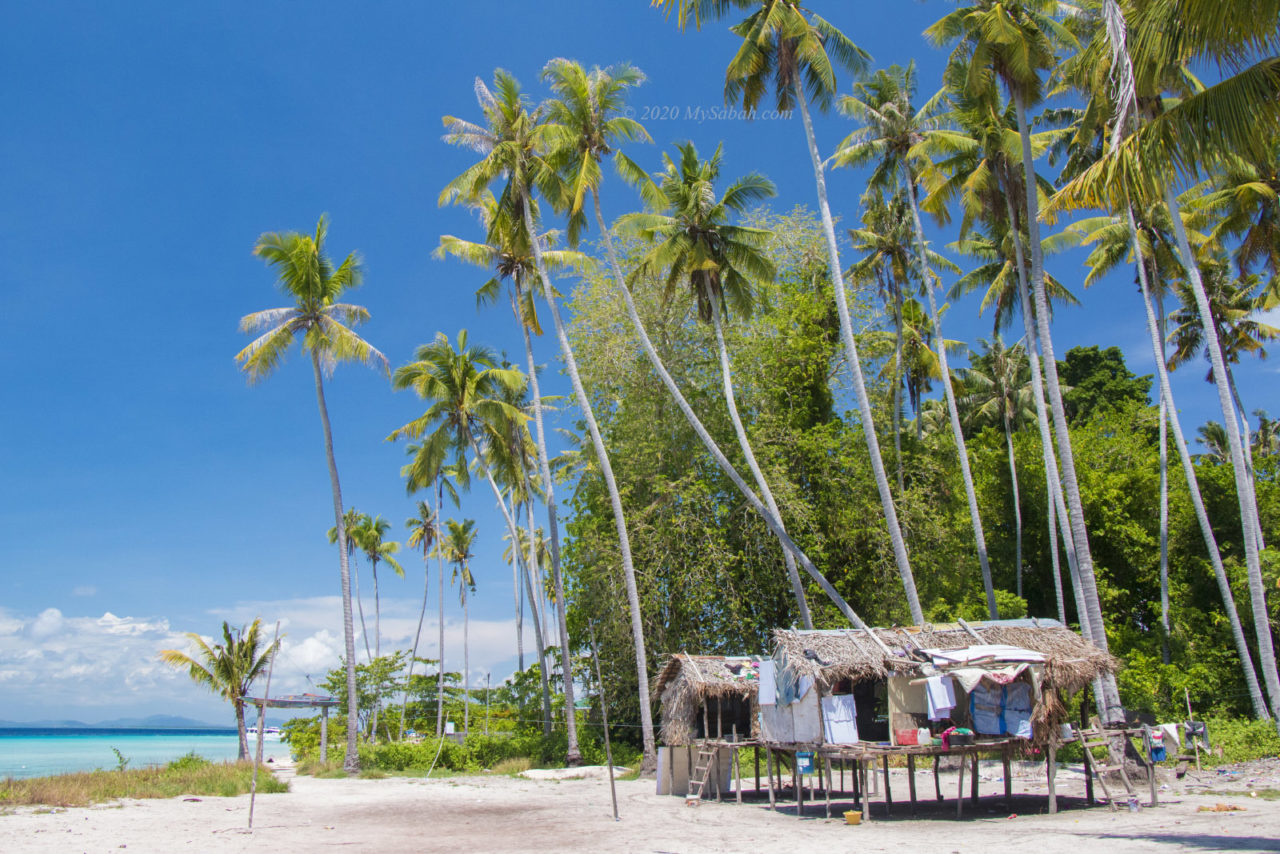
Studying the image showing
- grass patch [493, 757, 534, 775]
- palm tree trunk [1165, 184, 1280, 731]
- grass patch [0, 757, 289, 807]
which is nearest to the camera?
palm tree trunk [1165, 184, 1280, 731]

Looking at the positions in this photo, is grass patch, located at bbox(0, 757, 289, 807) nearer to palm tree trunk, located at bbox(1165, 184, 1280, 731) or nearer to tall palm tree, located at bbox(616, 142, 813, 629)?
tall palm tree, located at bbox(616, 142, 813, 629)

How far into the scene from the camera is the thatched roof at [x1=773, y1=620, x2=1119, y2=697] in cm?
1241

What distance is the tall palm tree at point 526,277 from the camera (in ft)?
74.0

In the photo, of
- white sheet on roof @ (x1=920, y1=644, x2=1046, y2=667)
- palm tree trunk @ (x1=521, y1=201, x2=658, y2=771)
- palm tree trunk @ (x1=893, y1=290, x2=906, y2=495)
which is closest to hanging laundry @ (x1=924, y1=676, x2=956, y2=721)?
white sheet on roof @ (x1=920, y1=644, x2=1046, y2=667)

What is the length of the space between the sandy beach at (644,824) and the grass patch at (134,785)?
882 millimetres

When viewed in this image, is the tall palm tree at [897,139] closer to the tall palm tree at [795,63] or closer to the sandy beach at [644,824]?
the tall palm tree at [795,63]

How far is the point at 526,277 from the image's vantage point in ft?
80.7

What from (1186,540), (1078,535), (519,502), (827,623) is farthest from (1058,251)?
(519,502)

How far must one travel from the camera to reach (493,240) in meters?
22.7

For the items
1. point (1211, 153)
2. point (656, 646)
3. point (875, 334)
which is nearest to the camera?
point (1211, 153)

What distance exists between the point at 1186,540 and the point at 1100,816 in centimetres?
1324

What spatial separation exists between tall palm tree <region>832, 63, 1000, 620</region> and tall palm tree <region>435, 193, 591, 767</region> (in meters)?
8.04

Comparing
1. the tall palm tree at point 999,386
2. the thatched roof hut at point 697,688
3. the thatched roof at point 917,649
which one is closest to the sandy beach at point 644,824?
the thatched roof hut at point 697,688

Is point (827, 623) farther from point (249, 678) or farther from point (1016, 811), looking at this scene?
point (249, 678)
